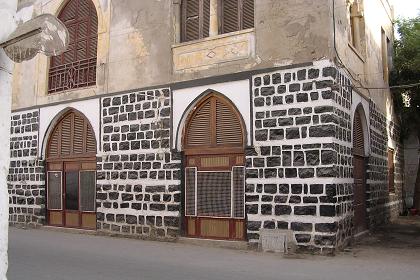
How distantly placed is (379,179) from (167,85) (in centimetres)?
712

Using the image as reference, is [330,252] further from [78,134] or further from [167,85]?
[78,134]

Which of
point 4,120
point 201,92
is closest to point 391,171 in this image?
point 201,92

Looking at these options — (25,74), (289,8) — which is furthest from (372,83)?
(25,74)

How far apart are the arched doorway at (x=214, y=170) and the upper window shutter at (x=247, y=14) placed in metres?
1.74

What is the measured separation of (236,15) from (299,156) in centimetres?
374

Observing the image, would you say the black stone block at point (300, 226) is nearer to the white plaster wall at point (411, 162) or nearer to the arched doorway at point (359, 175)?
the arched doorway at point (359, 175)

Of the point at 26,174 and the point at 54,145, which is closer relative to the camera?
the point at 54,145

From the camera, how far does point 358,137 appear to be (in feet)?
41.2

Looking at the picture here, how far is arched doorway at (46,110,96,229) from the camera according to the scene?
1343 cm

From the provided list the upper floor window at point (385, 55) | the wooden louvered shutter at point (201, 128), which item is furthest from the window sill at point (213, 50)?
the upper floor window at point (385, 55)

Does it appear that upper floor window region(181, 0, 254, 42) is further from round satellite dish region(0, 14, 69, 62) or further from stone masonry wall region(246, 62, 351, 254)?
round satellite dish region(0, 14, 69, 62)

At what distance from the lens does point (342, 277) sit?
7.53 meters

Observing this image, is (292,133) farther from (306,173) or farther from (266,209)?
(266,209)

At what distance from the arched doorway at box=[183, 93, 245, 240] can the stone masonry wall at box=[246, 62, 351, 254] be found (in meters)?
0.41
